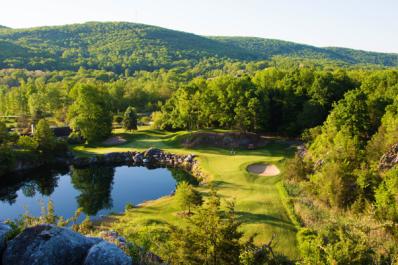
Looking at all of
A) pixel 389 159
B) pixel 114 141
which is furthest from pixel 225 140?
pixel 389 159

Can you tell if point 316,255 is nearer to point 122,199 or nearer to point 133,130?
point 122,199

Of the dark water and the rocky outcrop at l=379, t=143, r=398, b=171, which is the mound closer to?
the dark water

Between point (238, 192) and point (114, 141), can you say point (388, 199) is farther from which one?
point (114, 141)

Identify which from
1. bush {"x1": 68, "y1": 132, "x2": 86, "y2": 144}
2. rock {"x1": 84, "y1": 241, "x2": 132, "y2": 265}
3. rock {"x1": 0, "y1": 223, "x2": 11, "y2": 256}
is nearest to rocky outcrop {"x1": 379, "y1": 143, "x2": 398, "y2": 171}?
rock {"x1": 84, "y1": 241, "x2": 132, "y2": 265}

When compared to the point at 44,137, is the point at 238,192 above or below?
above

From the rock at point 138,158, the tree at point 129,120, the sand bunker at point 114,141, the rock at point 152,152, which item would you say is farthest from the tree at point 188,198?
the tree at point 129,120

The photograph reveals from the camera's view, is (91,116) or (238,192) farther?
(91,116)
